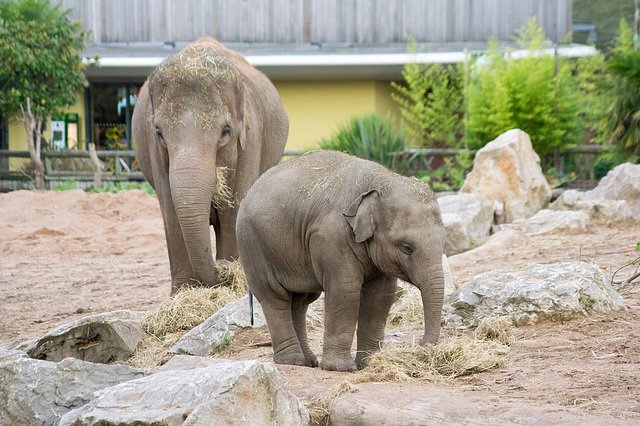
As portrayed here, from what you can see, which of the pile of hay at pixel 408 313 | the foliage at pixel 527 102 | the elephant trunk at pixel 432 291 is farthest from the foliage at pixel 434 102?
the elephant trunk at pixel 432 291

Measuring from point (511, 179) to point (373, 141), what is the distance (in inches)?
179

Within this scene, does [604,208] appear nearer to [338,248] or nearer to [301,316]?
[301,316]

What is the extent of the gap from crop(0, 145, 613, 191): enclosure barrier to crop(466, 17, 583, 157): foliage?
0.84m

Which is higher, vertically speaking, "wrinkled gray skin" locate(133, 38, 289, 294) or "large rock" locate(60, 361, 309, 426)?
"wrinkled gray skin" locate(133, 38, 289, 294)

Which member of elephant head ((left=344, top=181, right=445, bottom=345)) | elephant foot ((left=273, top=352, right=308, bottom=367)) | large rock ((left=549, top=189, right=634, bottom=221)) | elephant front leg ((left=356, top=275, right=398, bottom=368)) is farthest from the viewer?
large rock ((left=549, top=189, right=634, bottom=221))

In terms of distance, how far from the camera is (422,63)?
72.5 feet

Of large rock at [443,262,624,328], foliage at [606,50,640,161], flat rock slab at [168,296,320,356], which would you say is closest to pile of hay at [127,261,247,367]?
flat rock slab at [168,296,320,356]

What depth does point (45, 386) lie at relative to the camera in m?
6.41

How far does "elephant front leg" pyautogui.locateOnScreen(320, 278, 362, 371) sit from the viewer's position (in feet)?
20.8

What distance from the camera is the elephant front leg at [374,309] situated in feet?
22.1

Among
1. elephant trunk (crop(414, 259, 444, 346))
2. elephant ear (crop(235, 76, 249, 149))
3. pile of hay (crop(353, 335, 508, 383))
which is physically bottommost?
pile of hay (crop(353, 335, 508, 383))

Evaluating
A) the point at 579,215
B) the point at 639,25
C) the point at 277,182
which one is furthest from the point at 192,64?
the point at 639,25

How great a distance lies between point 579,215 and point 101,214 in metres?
8.75

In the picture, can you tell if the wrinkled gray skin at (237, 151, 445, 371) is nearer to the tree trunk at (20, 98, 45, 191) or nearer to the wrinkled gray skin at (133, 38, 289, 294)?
the wrinkled gray skin at (133, 38, 289, 294)
